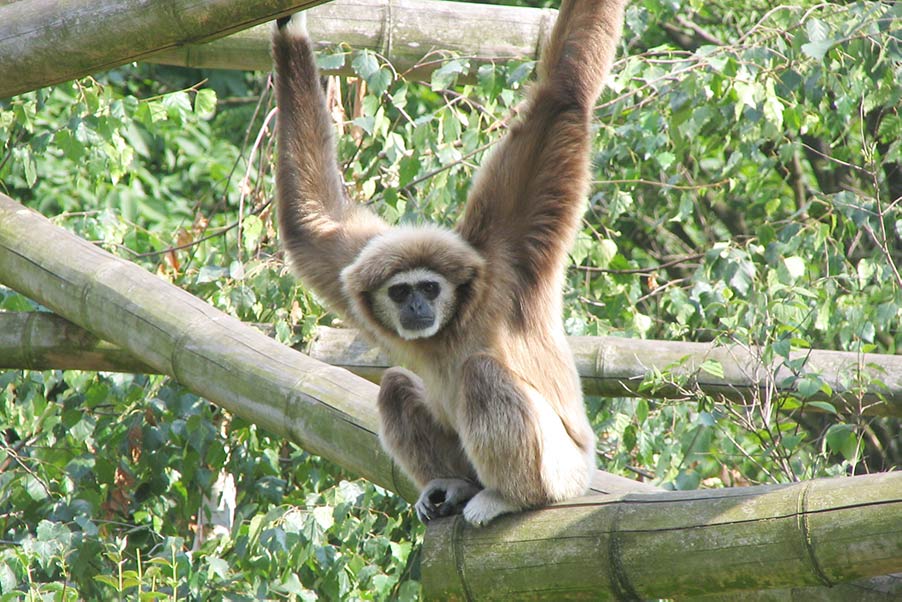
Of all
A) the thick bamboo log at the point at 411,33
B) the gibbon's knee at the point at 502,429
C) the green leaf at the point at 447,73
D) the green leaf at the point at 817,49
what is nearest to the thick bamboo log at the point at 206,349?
the gibbon's knee at the point at 502,429

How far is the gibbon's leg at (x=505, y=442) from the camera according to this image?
142 inches

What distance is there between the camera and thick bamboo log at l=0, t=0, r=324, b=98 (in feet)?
9.72

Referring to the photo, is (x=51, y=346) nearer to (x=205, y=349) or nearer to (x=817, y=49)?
(x=205, y=349)

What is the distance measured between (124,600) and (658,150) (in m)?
3.64

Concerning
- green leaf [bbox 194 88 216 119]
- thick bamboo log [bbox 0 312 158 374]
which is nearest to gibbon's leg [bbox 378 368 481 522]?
thick bamboo log [bbox 0 312 158 374]

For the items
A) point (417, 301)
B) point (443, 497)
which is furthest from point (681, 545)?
point (417, 301)

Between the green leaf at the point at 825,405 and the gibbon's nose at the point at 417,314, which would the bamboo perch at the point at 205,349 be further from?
the green leaf at the point at 825,405

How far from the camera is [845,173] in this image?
28.1 feet

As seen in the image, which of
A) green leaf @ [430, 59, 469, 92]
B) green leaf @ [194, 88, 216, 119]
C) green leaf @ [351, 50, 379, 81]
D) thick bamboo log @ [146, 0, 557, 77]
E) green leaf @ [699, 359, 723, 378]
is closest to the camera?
green leaf @ [699, 359, 723, 378]

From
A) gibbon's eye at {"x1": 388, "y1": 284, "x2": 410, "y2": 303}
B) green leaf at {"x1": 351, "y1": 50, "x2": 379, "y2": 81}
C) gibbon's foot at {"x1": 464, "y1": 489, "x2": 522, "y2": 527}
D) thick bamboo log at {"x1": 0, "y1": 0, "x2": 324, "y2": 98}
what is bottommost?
gibbon's foot at {"x1": 464, "y1": 489, "x2": 522, "y2": 527}

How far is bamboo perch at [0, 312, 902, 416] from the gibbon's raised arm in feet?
2.53

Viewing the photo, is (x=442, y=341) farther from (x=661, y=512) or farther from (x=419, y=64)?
(x=419, y=64)

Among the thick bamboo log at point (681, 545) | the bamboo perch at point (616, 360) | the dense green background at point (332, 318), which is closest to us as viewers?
the thick bamboo log at point (681, 545)

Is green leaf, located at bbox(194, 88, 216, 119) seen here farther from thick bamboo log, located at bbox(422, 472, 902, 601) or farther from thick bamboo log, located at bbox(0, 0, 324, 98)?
thick bamboo log, located at bbox(422, 472, 902, 601)
